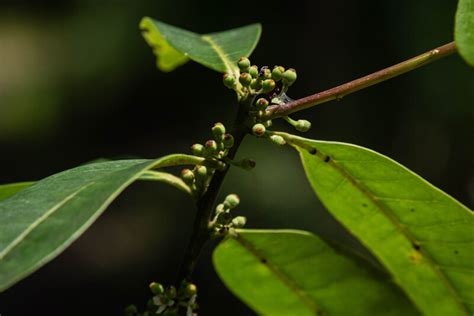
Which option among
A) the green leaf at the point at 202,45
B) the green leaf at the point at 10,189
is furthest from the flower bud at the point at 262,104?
the green leaf at the point at 10,189

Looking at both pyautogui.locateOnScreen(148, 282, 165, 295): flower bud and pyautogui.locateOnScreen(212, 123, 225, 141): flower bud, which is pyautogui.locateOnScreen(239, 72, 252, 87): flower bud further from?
pyautogui.locateOnScreen(148, 282, 165, 295): flower bud

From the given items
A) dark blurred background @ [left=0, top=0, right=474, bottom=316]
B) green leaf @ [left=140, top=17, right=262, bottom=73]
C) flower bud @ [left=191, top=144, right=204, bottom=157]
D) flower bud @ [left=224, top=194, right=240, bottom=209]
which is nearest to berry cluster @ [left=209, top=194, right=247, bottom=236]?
flower bud @ [left=224, top=194, right=240, bottom=209]

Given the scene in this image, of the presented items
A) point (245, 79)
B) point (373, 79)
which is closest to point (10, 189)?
point (245, 79)

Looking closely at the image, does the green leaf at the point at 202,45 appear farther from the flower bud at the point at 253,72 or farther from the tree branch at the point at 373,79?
the tree branch at the point at 373,79

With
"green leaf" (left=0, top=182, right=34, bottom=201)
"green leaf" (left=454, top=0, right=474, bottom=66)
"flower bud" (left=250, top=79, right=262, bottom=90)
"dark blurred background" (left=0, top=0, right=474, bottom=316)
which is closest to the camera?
"green leaf" (left=454, top=0, right=474, bottom=66)

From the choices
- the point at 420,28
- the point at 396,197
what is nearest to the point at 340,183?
the point at 396,197

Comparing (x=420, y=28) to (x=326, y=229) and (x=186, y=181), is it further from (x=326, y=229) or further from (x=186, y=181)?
(x=186, y=181)

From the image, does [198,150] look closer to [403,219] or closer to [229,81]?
[229,81]
